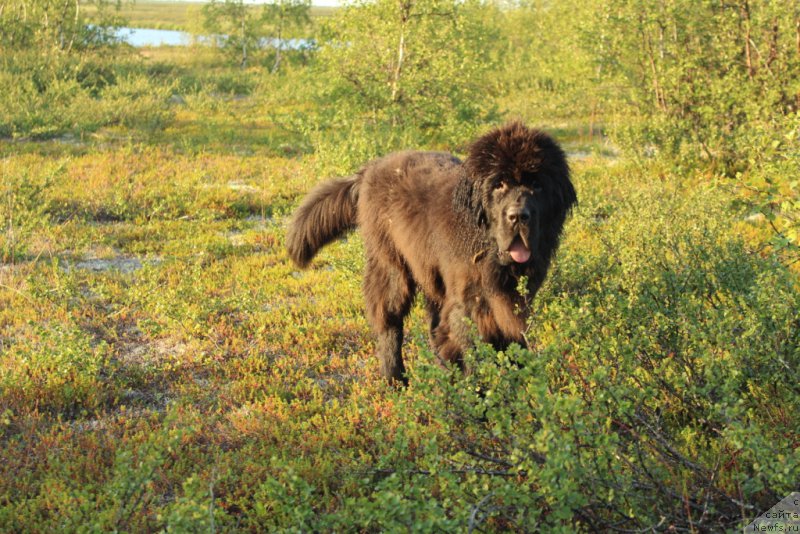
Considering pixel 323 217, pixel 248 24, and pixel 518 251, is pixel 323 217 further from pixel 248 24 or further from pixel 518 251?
pixel 248 24

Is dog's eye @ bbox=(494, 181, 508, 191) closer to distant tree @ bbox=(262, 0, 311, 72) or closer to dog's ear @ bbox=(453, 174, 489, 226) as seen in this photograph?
dog's ear @ bbox=(453, 174, 489, 226)

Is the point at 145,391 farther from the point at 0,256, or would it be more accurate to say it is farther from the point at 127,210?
the point at 127,210

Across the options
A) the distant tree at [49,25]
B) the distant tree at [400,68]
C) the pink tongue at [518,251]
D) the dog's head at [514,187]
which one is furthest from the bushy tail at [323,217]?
the distant tree at [49,25]

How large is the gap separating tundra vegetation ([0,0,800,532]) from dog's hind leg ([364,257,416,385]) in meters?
0.18

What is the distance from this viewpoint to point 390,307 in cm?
496

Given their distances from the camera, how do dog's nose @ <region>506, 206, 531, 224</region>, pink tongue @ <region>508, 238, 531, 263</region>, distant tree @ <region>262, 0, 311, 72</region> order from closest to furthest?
dog's nose @ <region>506, 206, 531, 224</region> → pink tongue @ <region>508, 238, 531, 263</region> → distant tree @ <region>262, 0, 311, 72</region>

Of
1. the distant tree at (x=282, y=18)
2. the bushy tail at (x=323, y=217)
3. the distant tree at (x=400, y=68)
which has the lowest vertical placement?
the bushy tail at (x=323, y=217)

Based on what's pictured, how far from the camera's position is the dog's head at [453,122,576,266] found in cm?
386

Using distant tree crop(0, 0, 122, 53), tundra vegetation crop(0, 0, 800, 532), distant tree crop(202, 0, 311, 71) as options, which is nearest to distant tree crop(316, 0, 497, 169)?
tundra vegetation crop(0, 0, 800, 532)

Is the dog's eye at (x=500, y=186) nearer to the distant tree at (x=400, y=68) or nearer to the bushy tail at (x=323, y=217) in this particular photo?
the bushy tail at (x=323, y=217)

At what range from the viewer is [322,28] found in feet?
42.7

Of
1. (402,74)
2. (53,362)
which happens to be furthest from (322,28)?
(53,362)

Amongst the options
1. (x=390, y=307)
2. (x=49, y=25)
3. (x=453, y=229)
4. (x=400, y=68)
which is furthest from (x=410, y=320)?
(x=49, y=25)

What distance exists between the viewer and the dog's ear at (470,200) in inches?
157
